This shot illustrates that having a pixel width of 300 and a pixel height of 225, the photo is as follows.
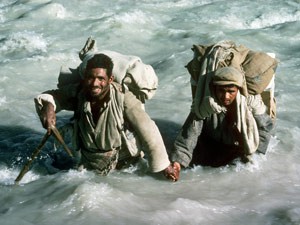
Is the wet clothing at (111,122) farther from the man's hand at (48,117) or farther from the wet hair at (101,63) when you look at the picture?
the wet hair at (101,63)

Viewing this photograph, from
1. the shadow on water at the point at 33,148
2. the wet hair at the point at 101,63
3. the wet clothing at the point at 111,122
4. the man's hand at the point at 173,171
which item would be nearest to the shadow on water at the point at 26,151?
the shadow on water at the point at 33,148

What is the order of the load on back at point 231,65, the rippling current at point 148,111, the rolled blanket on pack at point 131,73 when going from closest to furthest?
the rippling current at point 148,111
the rolled blanket on pack at point 131,73
the load on back at point 231,65

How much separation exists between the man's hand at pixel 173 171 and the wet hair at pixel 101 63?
0.96m

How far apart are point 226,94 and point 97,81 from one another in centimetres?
99

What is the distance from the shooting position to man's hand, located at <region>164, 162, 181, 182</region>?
A: 4309 millimetres

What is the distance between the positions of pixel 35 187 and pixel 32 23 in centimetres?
698

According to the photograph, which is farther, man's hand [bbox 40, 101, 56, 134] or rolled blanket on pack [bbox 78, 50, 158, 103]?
rolled blanket on pack [bbox 78, 50, 158, 103]

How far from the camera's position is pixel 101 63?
379 cm

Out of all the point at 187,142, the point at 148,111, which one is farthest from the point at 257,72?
the point at 148,111

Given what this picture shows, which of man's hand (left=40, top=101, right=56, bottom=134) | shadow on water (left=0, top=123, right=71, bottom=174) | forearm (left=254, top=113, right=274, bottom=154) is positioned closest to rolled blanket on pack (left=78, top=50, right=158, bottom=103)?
man's hand (left=40, top=101, right=56, bottom=134)

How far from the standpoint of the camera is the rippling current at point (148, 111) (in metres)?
3.89

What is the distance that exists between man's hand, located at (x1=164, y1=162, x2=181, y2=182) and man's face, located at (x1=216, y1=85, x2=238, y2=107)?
0.65m

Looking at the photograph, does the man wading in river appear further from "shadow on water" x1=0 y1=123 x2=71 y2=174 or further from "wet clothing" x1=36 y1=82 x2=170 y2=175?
"shadow on water" x1=0 y1=123 x2=71 y2=174

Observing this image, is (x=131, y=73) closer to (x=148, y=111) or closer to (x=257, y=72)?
(x=257, y=72)
